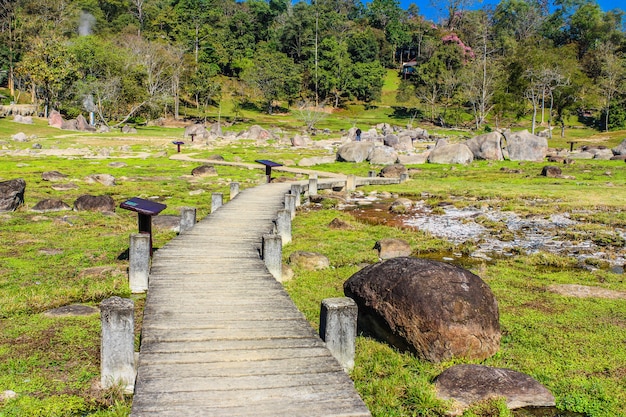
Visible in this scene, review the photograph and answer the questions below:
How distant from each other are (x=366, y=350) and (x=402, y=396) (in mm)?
1474

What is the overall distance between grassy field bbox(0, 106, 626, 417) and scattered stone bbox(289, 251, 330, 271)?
0.40 metres

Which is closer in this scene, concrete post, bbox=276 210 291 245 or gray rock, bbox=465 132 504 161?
concrete post, bbox=276 210 291 245

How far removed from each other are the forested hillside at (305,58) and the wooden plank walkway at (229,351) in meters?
64.6

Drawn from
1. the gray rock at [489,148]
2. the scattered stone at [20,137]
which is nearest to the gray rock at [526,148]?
the gray rock at [489,148]

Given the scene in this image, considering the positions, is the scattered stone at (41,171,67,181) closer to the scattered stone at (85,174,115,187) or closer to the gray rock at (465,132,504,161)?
the scattered stone at (85,174,115,187)

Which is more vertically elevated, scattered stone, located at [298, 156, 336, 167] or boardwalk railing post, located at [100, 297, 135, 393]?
scattered stone, located at [298, 156, 336, 167]

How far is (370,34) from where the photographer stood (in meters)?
120

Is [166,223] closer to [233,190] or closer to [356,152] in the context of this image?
[233,190]

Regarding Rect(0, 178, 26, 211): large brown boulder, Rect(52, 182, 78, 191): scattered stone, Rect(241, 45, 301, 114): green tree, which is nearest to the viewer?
Rect(0, 178, 26, 211): large brown boulder

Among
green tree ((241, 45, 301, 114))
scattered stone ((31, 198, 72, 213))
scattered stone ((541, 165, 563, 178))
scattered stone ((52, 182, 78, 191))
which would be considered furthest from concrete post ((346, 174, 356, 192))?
green tree ((241, 45, 301, 114))

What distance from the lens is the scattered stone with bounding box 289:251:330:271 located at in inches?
548

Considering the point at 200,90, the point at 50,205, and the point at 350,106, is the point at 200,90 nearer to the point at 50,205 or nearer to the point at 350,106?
the point at 350,106

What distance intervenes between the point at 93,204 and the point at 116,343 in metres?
15.2

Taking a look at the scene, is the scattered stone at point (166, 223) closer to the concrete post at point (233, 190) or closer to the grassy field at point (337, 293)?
the grassy field at point (337, 293)
